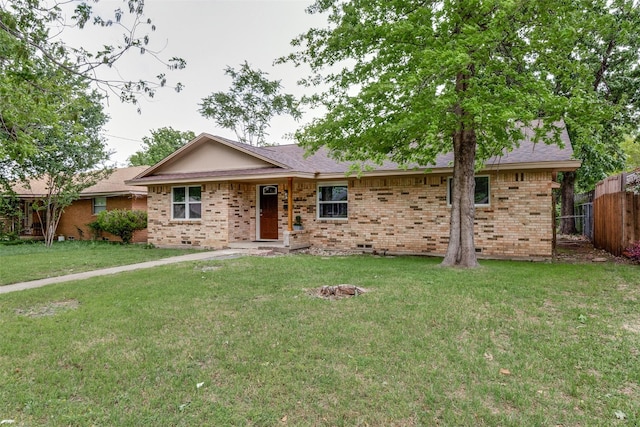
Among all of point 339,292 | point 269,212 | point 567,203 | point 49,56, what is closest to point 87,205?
point 269,212

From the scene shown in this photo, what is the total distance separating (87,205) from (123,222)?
5.30m

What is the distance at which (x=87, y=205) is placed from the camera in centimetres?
2047

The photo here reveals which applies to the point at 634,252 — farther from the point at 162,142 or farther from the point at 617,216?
the point at 162,142

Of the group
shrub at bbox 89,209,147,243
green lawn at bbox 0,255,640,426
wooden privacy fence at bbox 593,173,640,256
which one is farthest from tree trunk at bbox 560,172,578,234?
shrub at bbox 89,209,147,243

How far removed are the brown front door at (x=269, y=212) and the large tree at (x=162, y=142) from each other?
26.0m

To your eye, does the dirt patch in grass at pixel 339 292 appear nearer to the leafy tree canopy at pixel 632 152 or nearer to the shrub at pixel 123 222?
the shrub at pixel 123 222

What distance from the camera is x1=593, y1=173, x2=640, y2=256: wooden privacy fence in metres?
9.66

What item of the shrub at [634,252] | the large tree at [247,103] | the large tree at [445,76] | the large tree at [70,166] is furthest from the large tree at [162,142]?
→ the shrub at [634,252]

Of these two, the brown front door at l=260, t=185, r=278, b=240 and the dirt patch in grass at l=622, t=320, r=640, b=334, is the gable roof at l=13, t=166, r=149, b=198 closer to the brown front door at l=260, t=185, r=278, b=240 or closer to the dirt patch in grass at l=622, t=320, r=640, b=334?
the brown front door at l=260, t=185, r=278, b=240

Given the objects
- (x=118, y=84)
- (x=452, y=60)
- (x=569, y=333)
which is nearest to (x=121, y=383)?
(x=118, y=84)

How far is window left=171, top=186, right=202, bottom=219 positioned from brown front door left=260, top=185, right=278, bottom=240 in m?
2.37

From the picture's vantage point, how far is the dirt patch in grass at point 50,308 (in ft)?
18.2

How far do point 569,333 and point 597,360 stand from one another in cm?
75

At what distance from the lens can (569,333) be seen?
4461mm
